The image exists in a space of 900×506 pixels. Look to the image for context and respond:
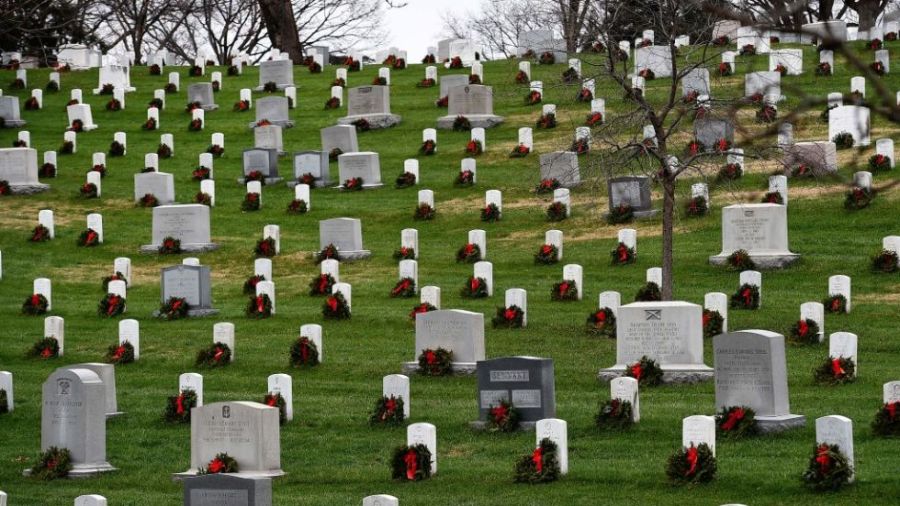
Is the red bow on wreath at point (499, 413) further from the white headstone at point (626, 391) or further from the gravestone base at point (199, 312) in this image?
the gravestone base at point (199, 312)

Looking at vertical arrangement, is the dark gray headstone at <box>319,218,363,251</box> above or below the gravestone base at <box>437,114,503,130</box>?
below

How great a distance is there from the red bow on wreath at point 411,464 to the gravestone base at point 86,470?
3811mm

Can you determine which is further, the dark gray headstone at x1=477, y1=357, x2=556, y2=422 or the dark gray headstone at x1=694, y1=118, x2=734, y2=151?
the dark gray headstone at x1=694, y1=118, x2=734, y2=151

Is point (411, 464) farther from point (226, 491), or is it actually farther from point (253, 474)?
point (226, 491)

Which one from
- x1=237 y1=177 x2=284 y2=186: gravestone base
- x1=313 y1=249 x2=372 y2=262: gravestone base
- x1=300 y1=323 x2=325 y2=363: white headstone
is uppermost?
x1=237 y1=177 x2=284 y2=186: gravestone base

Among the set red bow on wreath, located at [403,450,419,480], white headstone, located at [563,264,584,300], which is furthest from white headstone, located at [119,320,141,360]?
red bow on wreath, located at [403,450,419,480]

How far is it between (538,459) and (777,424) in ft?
9.90

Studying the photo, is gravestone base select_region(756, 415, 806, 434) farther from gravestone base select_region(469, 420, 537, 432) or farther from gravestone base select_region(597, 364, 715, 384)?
gravestone base select_region(597, 364, 715, 384)

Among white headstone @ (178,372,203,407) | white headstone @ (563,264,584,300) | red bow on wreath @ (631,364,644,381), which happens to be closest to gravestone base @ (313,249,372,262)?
white headstone @ (563,264,584,300)

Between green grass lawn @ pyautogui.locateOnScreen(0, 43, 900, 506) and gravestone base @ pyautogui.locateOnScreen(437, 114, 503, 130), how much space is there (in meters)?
0.36

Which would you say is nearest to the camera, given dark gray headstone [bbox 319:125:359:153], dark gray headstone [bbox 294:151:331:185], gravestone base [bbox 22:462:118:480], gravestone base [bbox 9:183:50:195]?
gravestone base [bbox 22:462:118:480]

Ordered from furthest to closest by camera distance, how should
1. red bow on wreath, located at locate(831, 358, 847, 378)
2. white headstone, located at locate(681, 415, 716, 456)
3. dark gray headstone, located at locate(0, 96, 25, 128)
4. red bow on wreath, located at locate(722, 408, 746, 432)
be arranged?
dark gray headstone, located at locate(0, 96, 25, 128) < red bow on wreath, located at locate(831, 358, 847, 378) < red bow on wreath, located at locate(722, 408, 746, 432) < white headstone, located at locate(681, 415, 716, 456)

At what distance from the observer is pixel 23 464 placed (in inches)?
728

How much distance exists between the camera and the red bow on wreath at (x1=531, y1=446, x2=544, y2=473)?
1559cm
